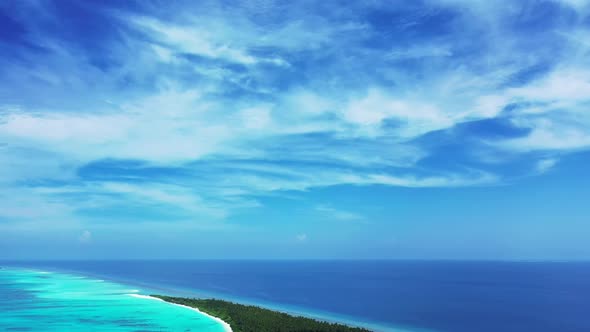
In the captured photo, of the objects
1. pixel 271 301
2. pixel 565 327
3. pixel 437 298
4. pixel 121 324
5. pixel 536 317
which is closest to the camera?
pixel 121 324

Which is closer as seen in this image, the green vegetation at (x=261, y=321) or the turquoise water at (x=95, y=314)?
the green vegetation at (x=261, y=321)

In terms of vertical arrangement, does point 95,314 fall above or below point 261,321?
below

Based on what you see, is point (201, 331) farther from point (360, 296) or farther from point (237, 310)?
point (360, 296)

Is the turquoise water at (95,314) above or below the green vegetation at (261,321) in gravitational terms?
below

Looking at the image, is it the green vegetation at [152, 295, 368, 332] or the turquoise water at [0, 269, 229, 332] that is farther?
the turquoise water at [0, 269, 229, 332]

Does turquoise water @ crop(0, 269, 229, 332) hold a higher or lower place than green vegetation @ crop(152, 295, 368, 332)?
lower

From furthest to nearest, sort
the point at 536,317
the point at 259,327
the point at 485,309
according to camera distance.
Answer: the point at 485,309 → the point at 536,317 → the point at 259,327

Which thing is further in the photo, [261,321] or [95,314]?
[95,314]

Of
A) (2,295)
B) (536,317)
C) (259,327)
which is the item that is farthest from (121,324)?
(536,317)
